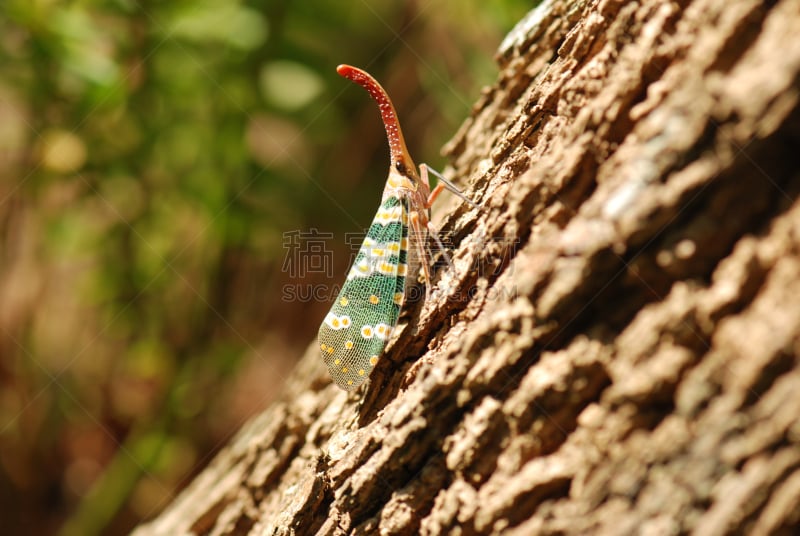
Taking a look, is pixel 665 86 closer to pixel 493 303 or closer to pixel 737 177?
pixel 737 177

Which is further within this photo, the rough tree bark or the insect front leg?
the insect front leg

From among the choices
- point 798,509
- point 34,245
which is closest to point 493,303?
point 798,509

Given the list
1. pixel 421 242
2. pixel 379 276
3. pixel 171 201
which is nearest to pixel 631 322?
pixel 421 242

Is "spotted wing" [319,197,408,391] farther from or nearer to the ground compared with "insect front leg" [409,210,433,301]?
nearer to the ground

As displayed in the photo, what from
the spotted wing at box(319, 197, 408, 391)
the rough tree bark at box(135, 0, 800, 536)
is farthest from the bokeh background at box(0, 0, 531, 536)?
the rough tree bark at box(135, 0, 800, 536)

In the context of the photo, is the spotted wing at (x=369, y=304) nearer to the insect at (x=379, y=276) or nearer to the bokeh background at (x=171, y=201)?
the insect at (x=379, y=276)

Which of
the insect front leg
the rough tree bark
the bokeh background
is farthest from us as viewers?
the bokeh background

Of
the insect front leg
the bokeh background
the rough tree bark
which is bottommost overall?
the bokeh background

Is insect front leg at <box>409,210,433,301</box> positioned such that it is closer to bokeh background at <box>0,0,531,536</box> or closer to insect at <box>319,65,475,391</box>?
insect at <box>319,65,475,391</box>
